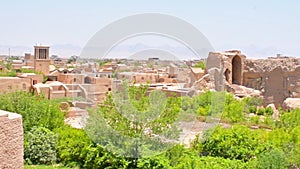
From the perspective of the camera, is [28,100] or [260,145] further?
[28,100]

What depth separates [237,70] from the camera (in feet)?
85.6

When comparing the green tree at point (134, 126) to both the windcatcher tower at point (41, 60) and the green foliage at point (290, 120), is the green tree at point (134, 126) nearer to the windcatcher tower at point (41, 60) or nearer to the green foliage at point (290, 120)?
the green foliage at point (290, 120)

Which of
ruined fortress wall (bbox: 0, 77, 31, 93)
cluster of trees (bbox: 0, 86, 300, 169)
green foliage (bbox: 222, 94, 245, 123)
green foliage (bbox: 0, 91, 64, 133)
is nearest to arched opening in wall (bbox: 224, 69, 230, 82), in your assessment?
green foliage (bbox: 222, 94, 245, 123)

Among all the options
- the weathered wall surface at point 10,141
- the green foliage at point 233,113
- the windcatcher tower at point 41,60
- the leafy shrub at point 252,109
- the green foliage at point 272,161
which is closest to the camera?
the weathered wall surface at point 10,141

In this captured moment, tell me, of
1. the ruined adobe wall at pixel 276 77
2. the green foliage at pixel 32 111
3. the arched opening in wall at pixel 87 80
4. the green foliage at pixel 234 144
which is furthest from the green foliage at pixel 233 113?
the arched opening in wall at pixel 87 80

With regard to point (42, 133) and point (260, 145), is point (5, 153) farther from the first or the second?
point (260, 145)

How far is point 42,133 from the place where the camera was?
1101cm

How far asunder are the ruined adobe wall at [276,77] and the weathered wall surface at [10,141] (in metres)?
19.2

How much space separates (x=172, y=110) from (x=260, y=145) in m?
2.56

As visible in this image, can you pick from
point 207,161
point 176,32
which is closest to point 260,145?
point 207,161

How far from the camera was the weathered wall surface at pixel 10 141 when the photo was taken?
5.93 meters

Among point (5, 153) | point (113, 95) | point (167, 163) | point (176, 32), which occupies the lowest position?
point (167, 163)

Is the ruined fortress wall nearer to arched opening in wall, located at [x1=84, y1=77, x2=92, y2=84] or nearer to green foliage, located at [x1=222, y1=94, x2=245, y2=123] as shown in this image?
arched opening in wall, located at [x1=84, y1=77, x2=92, y2=84]

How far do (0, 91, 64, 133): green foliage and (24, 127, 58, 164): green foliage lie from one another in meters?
1.19
